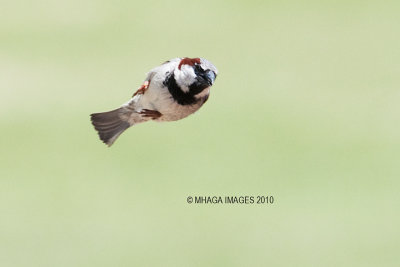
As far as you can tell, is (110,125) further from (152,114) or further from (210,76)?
(210,76)

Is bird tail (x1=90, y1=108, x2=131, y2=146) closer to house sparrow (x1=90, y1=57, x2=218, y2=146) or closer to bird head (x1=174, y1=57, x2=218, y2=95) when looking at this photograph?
house sparrow (x1=90, y1=57, x2=218, y2=146)

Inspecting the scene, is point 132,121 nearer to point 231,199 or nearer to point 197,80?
point 197,80

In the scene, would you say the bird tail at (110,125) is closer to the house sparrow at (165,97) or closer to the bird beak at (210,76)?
the house sparrow at (165,97)

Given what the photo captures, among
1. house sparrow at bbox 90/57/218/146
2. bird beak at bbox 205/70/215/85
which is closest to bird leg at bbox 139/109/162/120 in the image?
house sparrow at bbox 90/57/218/146

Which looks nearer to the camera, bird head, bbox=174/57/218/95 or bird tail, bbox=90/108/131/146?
bird head, bbox=174/57/218/95

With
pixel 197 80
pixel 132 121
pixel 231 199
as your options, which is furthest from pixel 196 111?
pixel 231 199

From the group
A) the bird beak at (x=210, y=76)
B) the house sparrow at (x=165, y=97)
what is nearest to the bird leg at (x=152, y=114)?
the house sparrow at (x=165, y=97)

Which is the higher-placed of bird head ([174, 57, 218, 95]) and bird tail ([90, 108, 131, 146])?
bird head ([174, 57, 218, 95])
